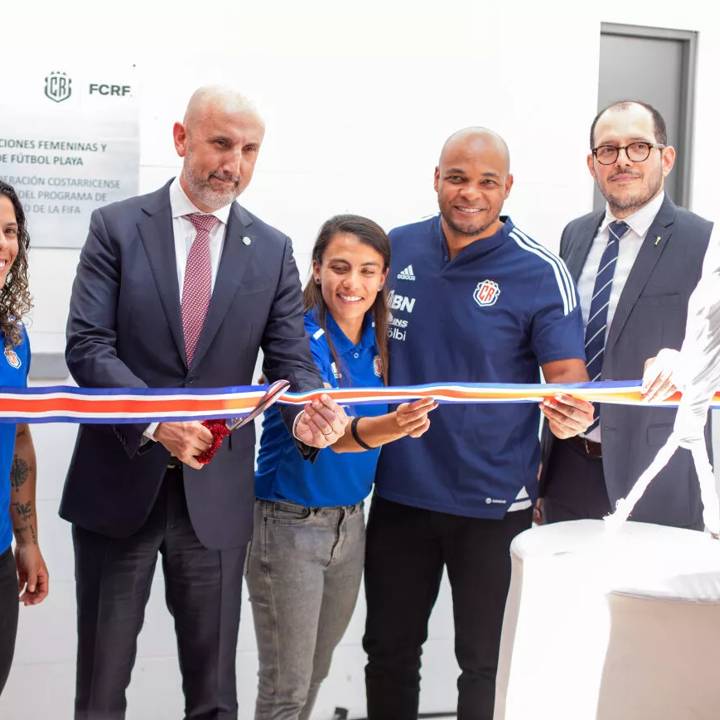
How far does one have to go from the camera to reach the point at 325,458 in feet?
8.04

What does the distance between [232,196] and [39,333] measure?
3.52 feet

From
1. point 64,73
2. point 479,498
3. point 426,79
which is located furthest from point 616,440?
point 64,73

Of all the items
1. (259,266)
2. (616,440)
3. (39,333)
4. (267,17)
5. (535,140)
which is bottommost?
(616,440)

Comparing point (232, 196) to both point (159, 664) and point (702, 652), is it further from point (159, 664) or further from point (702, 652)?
point (159, 664)

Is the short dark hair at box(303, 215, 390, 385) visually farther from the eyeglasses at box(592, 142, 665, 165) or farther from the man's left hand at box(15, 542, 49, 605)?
the man's left hand at box(15, 542, 49, 605)

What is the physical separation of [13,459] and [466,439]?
109cm

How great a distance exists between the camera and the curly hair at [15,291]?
2180mm

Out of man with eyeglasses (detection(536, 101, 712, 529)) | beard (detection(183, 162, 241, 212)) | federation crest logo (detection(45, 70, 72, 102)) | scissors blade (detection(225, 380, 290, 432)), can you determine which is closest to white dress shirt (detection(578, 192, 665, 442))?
man with eyeglasses (detection(536, 101, 712, 529))

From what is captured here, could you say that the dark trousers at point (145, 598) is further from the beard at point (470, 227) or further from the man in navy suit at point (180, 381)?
the beard at point (470, 227)

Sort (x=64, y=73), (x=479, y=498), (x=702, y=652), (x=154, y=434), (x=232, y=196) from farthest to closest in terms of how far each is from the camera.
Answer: (x=64, y=73), (x=479, y=498), (x=232, y=196), (x=154, y=434), (x=702, y=652)

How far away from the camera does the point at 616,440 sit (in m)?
2.56

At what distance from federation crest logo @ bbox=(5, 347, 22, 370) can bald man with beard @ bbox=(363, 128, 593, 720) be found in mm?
915

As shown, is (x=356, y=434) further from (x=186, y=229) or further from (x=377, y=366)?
(x=186, y=229)

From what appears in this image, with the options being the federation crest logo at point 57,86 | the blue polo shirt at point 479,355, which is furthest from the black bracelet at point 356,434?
the federation crest logo at point 57,86
